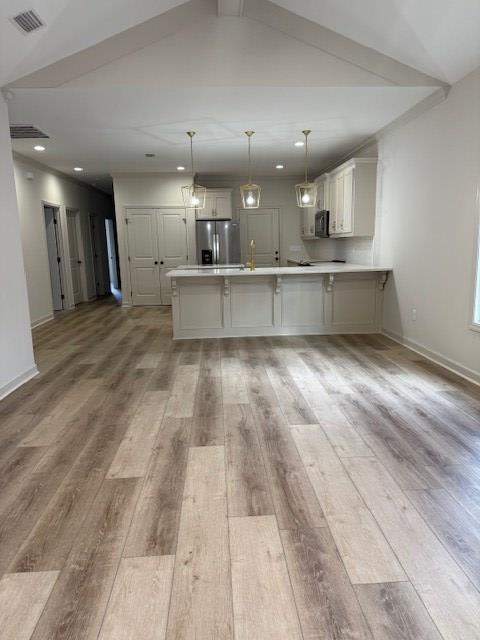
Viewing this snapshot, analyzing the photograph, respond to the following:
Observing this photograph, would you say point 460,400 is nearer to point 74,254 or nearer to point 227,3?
point 227,3

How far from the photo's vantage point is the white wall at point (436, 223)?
3.52m

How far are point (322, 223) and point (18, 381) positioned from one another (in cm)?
519

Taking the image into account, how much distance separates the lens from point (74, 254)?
28.9ft

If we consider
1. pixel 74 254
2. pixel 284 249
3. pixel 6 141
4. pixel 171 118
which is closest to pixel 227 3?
pixel 171 118

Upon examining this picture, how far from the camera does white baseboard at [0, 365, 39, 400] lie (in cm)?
344

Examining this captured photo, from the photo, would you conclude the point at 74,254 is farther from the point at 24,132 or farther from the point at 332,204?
the point at 332,204

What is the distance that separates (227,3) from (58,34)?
146cm

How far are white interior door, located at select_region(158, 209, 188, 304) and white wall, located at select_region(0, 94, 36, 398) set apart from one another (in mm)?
4364

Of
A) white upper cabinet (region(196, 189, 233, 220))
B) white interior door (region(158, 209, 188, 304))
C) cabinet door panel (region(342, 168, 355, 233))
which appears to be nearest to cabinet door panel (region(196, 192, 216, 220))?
white upper cabinet (region(196, 189, 233, 220))

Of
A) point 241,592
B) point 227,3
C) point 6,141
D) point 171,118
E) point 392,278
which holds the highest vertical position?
point 227,3

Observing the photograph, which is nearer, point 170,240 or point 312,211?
point 312,211

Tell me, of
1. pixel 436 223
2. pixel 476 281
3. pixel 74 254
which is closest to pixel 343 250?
pixel 436 223

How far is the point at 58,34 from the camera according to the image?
328cm

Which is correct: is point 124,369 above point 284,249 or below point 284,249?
below
